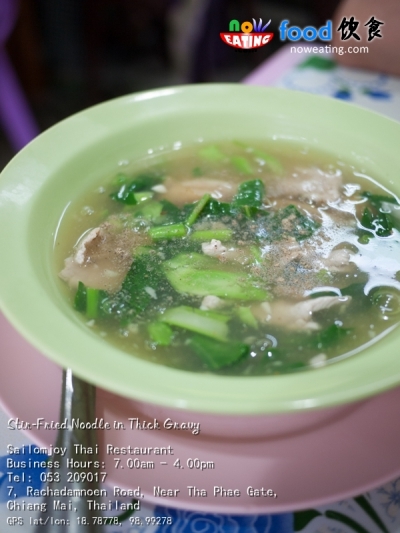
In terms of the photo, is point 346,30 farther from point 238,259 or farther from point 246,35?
point 238,259

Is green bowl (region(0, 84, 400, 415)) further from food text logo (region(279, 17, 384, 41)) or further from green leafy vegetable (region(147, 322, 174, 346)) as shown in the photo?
food text logo (region(279, 17, 384, 41))

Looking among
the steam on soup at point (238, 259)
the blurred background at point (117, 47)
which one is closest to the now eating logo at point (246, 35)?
the steam on soup at point (238, 259)

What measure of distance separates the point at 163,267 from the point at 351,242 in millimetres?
552

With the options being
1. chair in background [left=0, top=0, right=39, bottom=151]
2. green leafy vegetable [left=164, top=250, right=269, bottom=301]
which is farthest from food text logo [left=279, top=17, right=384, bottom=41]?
chair in background [left=0, top=0, right=39, bottom=151]

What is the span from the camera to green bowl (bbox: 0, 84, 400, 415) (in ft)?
2.70

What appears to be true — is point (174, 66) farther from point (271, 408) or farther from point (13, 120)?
A: point (271, 408)

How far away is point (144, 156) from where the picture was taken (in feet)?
5.63

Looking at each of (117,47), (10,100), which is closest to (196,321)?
(10,100)

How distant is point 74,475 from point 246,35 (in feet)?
5.45

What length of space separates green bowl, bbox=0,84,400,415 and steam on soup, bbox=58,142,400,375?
0.23 ft

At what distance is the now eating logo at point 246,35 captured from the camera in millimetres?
1837

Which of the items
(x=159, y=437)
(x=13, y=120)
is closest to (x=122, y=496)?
(x=159, y=437)

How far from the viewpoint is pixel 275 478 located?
0.92 m

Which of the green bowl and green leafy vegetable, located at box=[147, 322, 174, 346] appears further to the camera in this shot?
green leafy vegetable, located at box=[147, 322, 174, 346]
